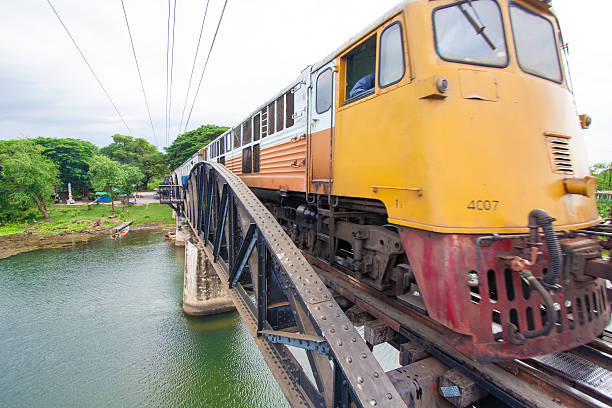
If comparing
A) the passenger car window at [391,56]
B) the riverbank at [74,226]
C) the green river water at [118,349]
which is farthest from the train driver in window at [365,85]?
the riverbank at [74,226]

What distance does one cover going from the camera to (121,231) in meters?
33.9

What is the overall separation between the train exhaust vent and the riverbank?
3538 centimetres

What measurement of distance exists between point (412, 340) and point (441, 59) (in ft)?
9.08

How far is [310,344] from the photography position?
2.68 metres

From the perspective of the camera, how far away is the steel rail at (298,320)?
2258 mm

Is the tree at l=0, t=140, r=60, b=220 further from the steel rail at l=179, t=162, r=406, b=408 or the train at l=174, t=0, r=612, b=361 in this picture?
the train at l=174, t=0, r=612, b=361

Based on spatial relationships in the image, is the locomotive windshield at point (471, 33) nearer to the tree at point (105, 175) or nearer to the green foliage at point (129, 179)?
the tree at point (105, 175)

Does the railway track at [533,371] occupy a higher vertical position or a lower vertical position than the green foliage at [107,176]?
lower

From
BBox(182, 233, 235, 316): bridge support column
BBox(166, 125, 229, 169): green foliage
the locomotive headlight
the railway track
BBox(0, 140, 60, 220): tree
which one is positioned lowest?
BBox(182, 233, 235, 316): bridge support column

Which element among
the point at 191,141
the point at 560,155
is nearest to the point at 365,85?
the point at 560,155

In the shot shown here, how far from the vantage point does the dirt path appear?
1096 inches

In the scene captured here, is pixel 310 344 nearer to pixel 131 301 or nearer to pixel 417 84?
pixel 417 84

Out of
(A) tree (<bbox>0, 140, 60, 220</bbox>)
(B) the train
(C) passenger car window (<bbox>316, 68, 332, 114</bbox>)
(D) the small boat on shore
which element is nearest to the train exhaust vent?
(B) the train

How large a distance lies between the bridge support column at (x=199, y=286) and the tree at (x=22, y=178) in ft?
98.2
